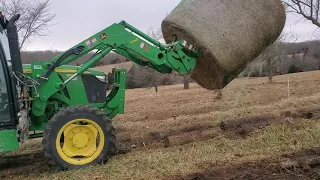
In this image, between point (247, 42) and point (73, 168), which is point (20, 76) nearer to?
point (73, 168)

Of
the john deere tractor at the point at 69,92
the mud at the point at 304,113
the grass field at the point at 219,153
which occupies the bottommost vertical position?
the grass field at the point at 219,153

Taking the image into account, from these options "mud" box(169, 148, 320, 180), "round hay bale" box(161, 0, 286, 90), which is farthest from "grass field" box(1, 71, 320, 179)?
"round hay bale" box(161, 0, 286, 90)

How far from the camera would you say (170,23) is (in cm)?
653

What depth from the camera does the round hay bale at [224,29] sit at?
625 centimetres

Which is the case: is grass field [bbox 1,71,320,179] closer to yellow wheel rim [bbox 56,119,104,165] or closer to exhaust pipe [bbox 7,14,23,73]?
yellow wheel rim [bbox 56,119,104,165]

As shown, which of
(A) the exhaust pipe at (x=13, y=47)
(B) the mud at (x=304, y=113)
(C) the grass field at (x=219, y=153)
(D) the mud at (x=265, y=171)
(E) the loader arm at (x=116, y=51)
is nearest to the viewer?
(D) the mud at (x=265, y=171)

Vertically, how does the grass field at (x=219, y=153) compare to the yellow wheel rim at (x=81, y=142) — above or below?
below

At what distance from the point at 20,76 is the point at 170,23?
258 centimetres

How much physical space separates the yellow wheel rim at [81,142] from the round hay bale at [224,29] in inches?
84.2

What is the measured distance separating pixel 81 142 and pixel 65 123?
429 millimetres

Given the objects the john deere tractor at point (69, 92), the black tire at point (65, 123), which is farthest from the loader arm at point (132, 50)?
the black tire at point (65, 123)

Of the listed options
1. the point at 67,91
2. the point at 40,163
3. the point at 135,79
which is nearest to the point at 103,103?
the point at 67,91

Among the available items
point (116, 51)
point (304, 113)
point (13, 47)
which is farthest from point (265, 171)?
point (13, 47)

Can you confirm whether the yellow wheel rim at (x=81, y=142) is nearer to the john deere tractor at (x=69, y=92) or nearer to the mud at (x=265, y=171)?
the john deere tractor at (x=69, y=92)
